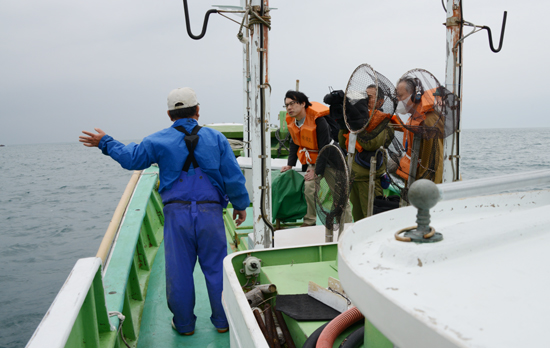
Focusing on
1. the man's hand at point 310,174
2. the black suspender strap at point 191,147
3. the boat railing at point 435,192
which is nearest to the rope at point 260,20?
the black suspender strap at point 191,147

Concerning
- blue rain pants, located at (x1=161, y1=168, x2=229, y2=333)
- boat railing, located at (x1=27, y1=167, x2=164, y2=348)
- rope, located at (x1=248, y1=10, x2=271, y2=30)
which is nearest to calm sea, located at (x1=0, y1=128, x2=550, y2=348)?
boat railing, located at (x1=27, y1=167, x2=164, y2=348)

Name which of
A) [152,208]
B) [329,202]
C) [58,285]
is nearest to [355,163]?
[329,202]

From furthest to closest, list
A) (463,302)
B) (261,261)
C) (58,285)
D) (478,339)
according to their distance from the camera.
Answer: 1. (58,285)
2. (261,261)
3. (463,302)
4. (478,339)

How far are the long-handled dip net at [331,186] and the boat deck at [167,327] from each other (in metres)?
1.25

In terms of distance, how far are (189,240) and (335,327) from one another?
59.5 inches

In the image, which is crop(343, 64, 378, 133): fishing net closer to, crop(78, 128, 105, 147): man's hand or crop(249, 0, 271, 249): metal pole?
crop(249, 0, 271, 249): metal pole

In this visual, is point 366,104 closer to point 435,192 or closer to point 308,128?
point 308,128

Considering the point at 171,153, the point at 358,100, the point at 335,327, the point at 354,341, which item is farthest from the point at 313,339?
the point at 358,100

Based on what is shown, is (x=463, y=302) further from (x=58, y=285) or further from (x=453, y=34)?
(x=58, y=285)

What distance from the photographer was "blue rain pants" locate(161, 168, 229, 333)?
9.77ft

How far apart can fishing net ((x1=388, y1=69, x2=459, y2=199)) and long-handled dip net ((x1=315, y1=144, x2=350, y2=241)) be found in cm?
95

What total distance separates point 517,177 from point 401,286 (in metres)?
0.60

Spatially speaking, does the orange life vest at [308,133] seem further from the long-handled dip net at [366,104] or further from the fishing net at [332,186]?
the fishing net at [332,186]

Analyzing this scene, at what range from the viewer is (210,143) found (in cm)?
300
